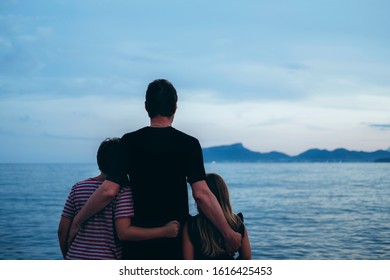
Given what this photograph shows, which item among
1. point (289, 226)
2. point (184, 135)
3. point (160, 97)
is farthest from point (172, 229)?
point (289, 226)

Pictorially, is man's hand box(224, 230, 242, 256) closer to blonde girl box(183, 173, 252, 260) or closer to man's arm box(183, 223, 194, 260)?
blonde girl box(183, 173, 252, 260)

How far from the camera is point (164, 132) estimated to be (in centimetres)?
204

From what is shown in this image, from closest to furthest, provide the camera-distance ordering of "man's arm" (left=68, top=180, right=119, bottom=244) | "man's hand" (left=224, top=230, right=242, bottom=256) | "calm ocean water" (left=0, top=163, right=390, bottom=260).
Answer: "man's arm" (left=68, top=180, right=119, bottom=244) → "man's hand" (left=224, top=230, right=242, bottom=256) → "calm ocean water" (left=0, top=163, right=390, bottom=260)

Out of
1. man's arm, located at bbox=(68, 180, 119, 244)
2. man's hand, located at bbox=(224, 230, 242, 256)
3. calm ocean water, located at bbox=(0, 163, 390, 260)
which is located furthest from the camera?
calm ocean water, located at bbox=(0, 163, 390, 260)

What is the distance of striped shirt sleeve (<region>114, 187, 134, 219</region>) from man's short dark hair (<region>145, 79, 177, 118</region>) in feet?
1.28

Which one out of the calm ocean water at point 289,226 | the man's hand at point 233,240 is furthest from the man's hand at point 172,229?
the calm ocean water at point 289,226

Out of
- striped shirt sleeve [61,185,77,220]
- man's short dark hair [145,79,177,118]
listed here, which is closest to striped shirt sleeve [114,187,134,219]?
striped shirt sleeve [61,185,77,220]

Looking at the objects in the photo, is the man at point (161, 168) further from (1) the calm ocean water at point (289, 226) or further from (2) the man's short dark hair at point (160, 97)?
(1) the calm ocean water at point (289, 226)

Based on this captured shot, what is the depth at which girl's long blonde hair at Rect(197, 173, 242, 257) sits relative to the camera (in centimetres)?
212

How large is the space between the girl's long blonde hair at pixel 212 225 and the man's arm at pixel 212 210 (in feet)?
0.15

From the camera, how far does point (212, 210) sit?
2061 millimetres

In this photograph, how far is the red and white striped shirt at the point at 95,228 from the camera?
6.85 ft

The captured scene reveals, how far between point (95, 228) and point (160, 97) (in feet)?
2.35
